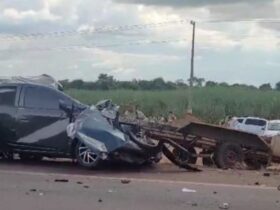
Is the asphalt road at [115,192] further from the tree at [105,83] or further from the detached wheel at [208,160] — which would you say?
the tree at [105,83]

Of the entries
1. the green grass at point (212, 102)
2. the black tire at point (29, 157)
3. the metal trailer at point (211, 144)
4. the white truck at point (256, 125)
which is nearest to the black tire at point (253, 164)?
the metal trailer at point (211, 144)

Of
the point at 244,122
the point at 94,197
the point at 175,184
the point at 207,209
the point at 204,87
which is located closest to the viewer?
the point at 207,209

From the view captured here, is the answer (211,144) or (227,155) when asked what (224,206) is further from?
(211,144)

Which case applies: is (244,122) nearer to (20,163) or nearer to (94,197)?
(20,163)

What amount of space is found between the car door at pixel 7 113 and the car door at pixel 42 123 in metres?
0.14

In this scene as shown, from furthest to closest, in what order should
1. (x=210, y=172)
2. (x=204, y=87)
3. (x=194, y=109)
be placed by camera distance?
1. (x=204, y=87)
2. (x=194, y=109)
3. (x=210, y=172)

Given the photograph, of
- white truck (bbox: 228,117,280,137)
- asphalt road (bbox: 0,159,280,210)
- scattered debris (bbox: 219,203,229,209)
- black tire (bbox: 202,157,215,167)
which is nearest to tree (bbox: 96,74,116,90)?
white truck (bbox: 228,117,280,137)

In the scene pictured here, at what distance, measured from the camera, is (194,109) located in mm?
64562

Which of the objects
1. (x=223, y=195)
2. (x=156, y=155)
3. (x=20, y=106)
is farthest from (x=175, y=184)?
(x=20, y=106)

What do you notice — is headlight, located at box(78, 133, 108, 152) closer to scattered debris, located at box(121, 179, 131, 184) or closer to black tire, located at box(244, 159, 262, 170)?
scattered debris, located at box(121, 179, 131, 184)

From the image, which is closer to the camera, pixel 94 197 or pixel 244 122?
pixel 94 197

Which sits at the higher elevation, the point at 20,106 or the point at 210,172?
the point at 20,106

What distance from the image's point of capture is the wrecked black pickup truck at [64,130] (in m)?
15.3

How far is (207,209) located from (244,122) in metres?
32.5
